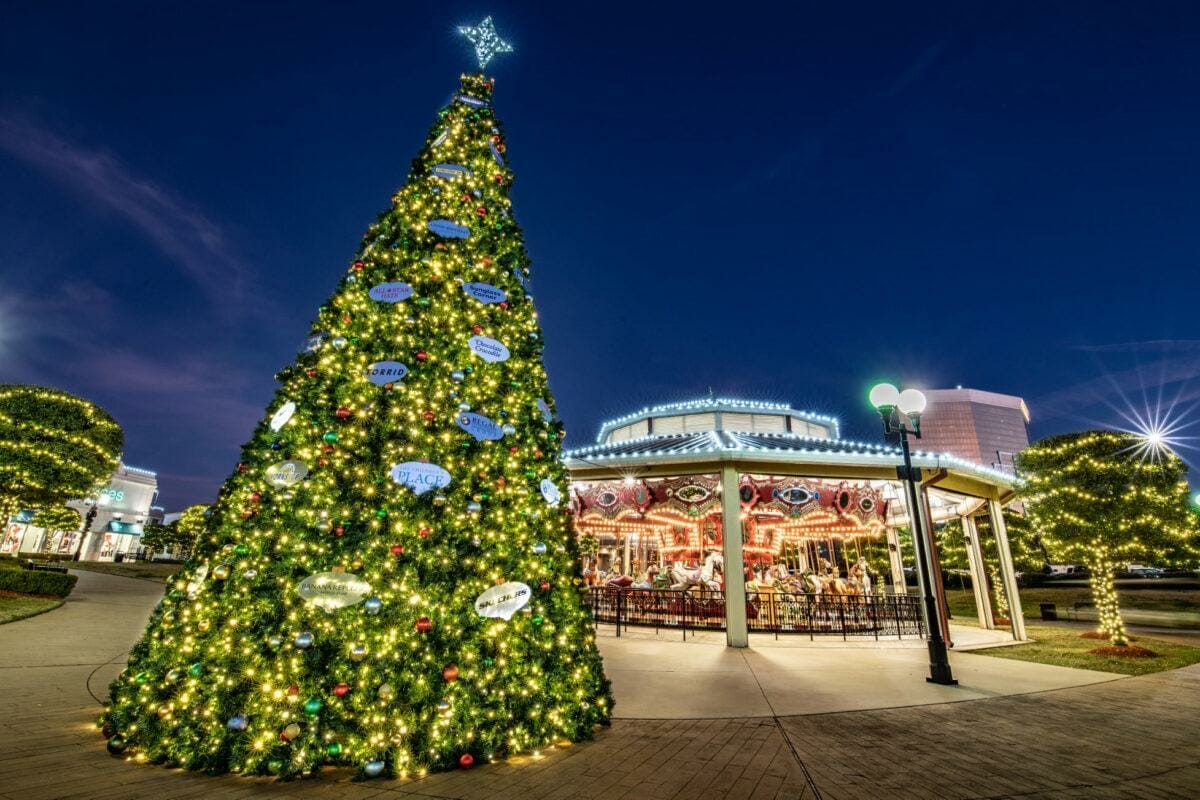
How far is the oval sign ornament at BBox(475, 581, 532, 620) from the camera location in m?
3.79

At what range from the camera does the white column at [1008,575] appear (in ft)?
38.9

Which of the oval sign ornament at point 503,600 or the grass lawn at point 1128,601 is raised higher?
the oval sign ornament at point 503,600

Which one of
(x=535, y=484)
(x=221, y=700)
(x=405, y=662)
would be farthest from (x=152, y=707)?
(x=535, y=484)

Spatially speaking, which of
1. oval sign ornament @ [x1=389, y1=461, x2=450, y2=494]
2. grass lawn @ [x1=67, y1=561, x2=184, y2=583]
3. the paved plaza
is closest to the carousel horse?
the paved plaza

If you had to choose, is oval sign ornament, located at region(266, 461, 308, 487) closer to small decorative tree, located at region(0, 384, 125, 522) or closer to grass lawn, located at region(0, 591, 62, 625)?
grass lawn, located at region(0, 591, 62, 625)

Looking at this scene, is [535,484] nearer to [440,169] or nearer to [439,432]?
[439,432]

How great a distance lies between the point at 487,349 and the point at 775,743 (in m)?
4.48

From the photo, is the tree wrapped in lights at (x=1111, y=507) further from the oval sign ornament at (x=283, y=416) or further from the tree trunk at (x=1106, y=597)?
the oval sign ornament at (x=283, y=416)

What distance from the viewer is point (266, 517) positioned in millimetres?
3773

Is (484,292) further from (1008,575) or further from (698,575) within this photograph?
(1008,575)

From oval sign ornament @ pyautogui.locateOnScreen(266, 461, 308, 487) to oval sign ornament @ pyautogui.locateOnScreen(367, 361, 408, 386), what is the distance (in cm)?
92

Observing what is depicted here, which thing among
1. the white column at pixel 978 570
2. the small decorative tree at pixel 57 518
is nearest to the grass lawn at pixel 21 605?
the small decorative tree at pixel 57 518

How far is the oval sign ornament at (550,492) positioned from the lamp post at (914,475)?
19.4 ft

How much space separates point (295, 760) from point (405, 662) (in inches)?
33.7
